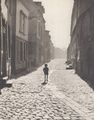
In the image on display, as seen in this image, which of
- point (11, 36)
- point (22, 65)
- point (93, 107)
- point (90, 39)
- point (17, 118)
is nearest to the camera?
point (17, 118)

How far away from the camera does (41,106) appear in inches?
431

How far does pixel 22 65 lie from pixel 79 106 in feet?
70.4

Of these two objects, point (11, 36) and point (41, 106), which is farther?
point (11, 36)

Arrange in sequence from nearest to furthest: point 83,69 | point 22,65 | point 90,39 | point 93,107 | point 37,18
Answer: point 93,107 < point 90,39 < point 83,69 < point 22,65 < point 37,18

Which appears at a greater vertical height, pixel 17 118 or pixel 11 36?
pixel 11 36

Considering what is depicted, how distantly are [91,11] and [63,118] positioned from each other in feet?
58.0

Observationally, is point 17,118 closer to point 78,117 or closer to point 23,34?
point 78,117

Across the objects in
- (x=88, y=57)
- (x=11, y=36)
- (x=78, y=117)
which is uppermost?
(x=11, y=36)

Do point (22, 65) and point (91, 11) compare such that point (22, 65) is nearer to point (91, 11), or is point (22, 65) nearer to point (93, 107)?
point (91, 11)

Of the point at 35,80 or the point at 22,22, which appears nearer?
the point at 35,80

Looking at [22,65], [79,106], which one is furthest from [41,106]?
[22,65]

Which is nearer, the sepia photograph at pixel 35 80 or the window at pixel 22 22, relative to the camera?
the sepia photograph at pixel 35 80

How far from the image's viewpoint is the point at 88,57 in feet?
87.6

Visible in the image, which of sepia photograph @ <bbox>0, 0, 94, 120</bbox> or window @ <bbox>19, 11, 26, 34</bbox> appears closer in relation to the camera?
sepia photograph @ <bbox>0, 0, 94, 120</bbox>
